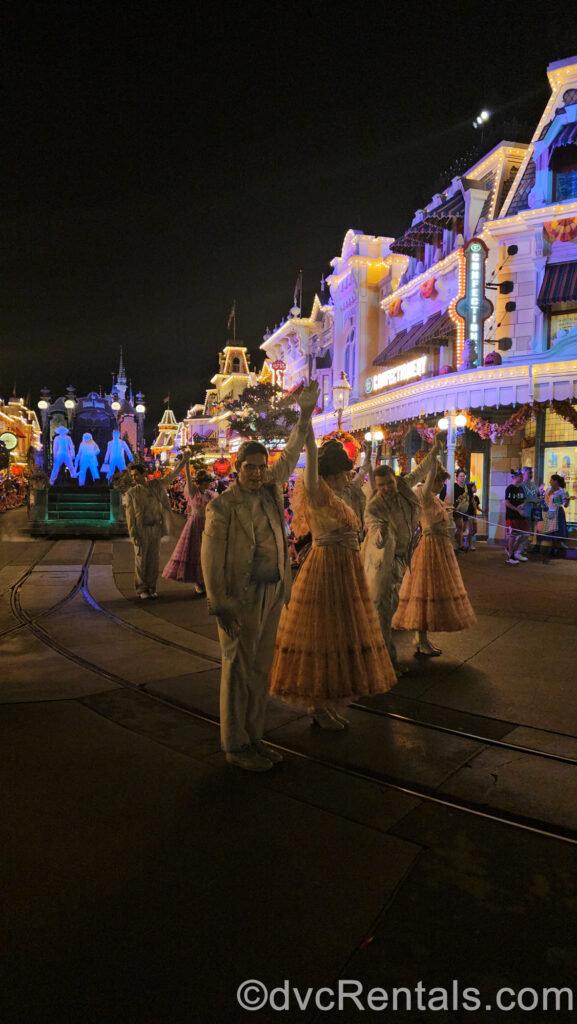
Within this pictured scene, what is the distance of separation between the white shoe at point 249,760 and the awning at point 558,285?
17114 millimetres

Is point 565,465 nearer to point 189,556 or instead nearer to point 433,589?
point 189,556

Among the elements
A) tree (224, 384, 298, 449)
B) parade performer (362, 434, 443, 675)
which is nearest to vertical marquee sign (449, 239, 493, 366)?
tree (224, 384, 298, 449)

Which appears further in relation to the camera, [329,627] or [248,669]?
[329,627]

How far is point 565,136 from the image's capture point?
17.1 m

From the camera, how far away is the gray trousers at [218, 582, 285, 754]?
3562 millimetres

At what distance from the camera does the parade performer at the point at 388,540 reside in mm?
5223

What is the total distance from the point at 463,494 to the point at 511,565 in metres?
3.15

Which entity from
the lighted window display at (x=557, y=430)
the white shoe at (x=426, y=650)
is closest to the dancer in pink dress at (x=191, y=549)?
the white shoe at (x=426, y=650)

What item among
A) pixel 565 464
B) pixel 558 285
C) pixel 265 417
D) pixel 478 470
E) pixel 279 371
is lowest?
pixel 478 470

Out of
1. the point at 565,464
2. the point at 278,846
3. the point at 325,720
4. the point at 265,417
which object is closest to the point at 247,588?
the point at 325,720

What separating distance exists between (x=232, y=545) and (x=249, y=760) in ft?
4.12

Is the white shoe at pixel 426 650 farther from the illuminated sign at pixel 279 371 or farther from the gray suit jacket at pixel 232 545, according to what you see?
the illuminated sign at pixel 279 371

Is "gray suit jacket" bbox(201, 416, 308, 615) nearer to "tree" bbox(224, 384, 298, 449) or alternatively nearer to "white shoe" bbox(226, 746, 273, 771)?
"white shoe" bbox(226, 746, 273, 771)

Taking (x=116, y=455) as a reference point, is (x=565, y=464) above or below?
below
